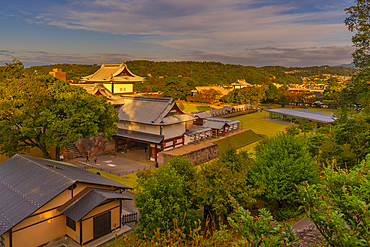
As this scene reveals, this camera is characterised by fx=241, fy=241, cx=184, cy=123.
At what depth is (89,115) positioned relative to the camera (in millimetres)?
24344

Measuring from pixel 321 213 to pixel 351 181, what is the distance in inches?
65.6

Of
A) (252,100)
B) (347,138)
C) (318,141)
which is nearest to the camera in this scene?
(347,138)

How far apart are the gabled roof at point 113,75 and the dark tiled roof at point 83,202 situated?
27896 mm

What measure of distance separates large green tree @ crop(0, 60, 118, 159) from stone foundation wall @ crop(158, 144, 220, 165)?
372 inches

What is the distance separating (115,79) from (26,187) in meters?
28.6

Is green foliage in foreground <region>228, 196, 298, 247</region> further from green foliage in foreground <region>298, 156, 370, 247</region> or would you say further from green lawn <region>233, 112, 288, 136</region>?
green lawn <region>233, 112, 288, 136</region>

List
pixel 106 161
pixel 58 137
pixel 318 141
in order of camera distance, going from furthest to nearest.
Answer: pixel 106 161, pixel 318 141, pixel 58 137

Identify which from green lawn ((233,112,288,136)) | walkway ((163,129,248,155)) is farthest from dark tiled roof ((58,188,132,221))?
green lawn ((233,112,288,136))

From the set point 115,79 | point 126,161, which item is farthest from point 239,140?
point 115,79

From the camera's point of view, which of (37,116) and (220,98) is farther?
(220,98)

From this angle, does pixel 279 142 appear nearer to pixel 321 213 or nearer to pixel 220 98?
pixel 321 213

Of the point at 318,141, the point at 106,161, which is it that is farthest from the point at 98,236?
the point at 318,141

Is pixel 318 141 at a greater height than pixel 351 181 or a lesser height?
lesser

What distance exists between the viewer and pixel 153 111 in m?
34.0
